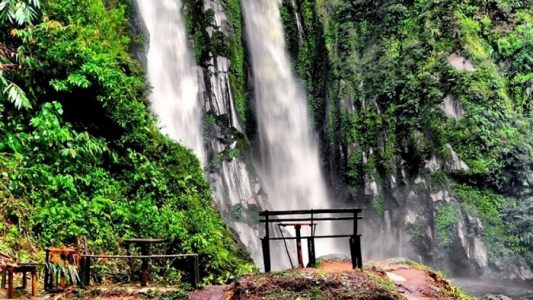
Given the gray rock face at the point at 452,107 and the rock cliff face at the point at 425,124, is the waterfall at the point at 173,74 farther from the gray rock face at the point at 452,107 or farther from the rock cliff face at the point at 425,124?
the gray rock face at the point at 452,107

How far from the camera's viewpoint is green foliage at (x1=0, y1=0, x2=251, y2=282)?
28.0 ft

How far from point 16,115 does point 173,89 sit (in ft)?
35.9

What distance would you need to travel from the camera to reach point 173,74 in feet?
67.7

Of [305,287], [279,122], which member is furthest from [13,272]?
[279,122]

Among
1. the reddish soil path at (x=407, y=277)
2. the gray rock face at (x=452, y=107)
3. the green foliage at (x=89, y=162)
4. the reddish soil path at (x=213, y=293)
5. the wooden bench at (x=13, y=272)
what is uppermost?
the gray rock face at (x=452, y=107)

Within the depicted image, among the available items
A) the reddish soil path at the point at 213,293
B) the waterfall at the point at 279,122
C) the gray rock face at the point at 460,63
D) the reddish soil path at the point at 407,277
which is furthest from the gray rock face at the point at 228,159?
the gray rock face at the point at 460,63

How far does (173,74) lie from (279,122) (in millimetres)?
6253

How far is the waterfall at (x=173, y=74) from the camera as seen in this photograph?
780 inches

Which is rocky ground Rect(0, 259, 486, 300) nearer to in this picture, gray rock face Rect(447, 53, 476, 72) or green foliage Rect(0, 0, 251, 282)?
green foliage Rect(0, 0, 251, 282)

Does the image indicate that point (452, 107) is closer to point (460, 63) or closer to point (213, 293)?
point (460, 63)

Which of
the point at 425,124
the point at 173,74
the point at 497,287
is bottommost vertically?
the point at 497,287

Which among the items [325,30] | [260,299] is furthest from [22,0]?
[325,30]

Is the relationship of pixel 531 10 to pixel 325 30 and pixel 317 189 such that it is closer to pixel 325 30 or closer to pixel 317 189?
pixel 325 30

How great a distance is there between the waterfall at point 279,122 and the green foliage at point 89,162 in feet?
36.6
